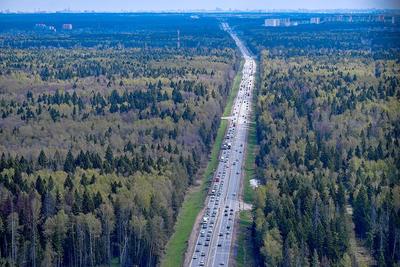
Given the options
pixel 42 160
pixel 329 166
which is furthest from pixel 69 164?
pixel 329 166

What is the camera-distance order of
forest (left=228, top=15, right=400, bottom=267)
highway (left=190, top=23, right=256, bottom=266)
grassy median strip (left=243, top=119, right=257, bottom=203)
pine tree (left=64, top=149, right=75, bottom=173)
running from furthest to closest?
grassy median strip (left=243, top=119, right=257, bottom=203), pine tree (left=64, top=149, right=75, bottom=173), highway (left=190, top=23, right=256, bottom=266), forest (left=228, top=15, right=400, bottom=267)

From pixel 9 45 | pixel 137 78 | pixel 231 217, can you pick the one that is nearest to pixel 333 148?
pixel 231 217

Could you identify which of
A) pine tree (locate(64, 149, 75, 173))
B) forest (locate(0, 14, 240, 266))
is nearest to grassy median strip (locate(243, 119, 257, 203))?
forest (locate(0, 14, 240, 266))

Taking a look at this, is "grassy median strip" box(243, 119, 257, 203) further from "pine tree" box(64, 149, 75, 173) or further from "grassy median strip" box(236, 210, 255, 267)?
"pine tree" box(64, 149, 75, 173)

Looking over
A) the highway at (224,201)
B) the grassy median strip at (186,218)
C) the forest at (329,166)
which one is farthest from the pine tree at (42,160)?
the forest at (329,166)

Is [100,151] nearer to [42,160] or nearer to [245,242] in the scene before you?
[42,160]

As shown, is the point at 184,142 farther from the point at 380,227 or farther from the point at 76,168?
the point at 380,227
